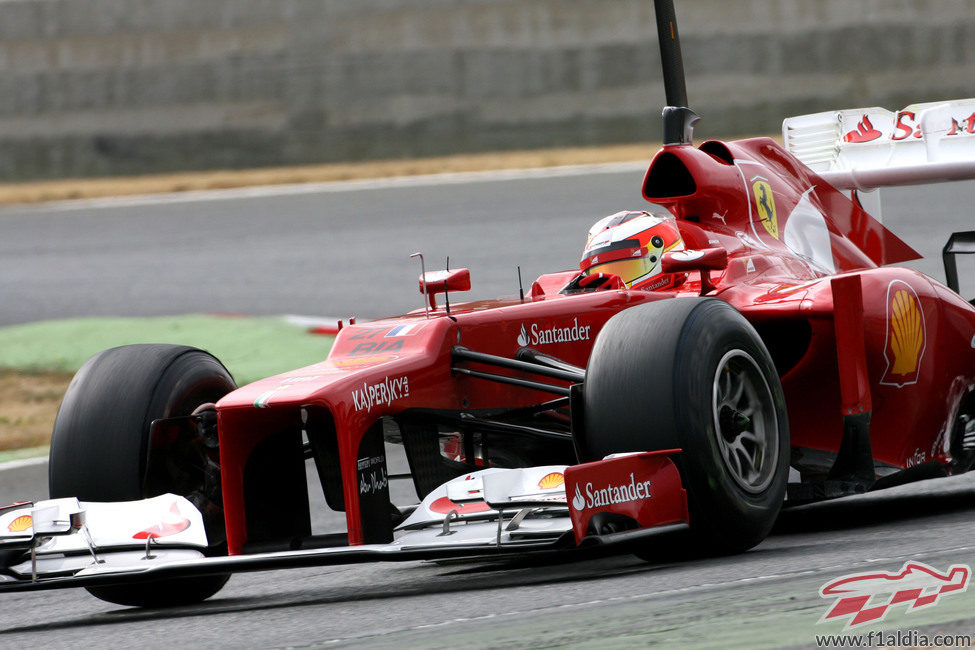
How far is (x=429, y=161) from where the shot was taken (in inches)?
831

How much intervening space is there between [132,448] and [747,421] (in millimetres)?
2148

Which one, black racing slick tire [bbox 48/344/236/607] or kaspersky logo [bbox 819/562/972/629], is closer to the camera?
kaspersky logo [bbox 819/562/972/629]

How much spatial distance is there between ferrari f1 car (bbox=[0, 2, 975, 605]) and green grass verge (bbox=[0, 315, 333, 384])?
4.42 meters

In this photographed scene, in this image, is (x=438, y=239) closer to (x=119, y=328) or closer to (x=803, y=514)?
(x=119, y=328)

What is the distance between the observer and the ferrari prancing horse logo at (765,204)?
682 centimetres

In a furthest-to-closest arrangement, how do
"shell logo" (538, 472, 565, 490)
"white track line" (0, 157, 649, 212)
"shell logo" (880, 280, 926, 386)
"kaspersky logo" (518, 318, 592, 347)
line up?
"white track line" (0, 157, 649, 212), "shell logo" (880, 280, 926, 386), "kaspersky logo" (518, 318, 592, 347), "shell logo" (538, 472, 565, 490)

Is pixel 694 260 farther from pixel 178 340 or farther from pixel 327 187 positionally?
pixel 327 187

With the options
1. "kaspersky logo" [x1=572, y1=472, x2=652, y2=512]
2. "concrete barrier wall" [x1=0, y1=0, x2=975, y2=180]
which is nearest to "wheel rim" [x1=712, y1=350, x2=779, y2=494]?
"kaspersky logo" [x1=572, y1=472, x2=652, y2=512]

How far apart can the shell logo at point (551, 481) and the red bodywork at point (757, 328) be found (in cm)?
64

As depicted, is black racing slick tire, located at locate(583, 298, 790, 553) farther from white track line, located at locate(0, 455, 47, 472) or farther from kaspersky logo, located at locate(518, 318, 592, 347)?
white track line, located at locate(0, 455, 47, 472)

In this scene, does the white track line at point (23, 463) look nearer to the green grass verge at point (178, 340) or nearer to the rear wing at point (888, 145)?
the green grass verge at point (178, 340)

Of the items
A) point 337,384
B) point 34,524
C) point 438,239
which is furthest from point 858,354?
point 438,239

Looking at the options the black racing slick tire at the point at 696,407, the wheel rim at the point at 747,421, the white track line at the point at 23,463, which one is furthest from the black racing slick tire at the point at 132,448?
the white track line at the point at 23,463

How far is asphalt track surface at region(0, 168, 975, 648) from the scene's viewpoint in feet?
13.1
